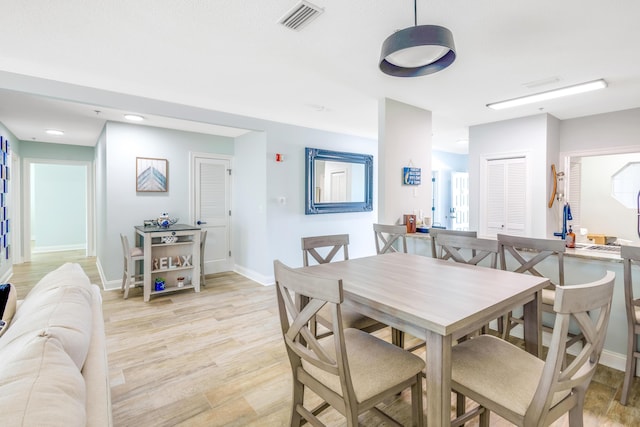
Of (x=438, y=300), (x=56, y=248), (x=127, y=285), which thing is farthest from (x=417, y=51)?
(x=56, y=248)

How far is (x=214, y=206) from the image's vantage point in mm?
5441

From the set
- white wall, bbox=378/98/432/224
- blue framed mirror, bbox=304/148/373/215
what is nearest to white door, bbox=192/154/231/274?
blue framed mirror, bbox=304/148/373/215

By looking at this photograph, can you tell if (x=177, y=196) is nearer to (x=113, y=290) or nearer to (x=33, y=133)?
(x=113, y=290)

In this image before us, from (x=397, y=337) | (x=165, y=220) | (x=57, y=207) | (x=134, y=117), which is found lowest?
(x=397, y=337)

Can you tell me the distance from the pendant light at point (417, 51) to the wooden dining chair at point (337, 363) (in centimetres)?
124

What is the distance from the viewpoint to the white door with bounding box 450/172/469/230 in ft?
26.4

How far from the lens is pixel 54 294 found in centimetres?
142

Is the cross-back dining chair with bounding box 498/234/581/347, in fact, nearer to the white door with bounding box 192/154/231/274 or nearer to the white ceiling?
the white ceiling

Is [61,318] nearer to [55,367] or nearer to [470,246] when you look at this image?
[55,367]

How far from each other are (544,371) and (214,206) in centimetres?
512

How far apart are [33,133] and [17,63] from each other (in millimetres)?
3515

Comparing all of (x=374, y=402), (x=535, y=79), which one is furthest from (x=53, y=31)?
(x=535, y=79)

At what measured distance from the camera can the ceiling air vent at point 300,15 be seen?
195 centimetres

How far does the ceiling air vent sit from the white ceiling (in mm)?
41
